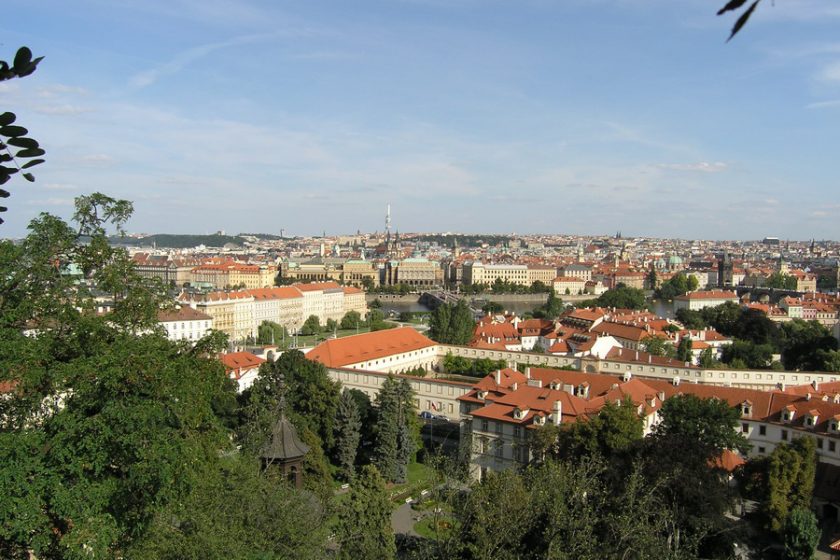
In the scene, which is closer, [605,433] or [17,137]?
[17,137]

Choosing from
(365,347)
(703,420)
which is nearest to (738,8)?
(703,420)

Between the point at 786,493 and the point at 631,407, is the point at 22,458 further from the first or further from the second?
the point at 786,493

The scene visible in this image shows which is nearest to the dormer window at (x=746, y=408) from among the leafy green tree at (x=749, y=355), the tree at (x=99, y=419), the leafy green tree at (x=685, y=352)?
the leafy green tree at (x=749, y=355)

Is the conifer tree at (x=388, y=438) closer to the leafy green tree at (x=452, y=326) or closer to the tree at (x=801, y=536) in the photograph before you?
the tree at (x=801, y=536)

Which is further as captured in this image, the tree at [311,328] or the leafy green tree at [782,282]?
the leafy green tree at [782,282]

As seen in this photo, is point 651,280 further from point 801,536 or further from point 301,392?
point 801,536

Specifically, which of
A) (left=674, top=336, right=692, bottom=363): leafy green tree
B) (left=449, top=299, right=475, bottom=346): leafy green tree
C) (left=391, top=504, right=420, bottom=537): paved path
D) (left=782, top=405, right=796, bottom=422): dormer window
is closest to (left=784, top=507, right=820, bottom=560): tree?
(left=782, top=405, right=796, bottom=422): dormer window

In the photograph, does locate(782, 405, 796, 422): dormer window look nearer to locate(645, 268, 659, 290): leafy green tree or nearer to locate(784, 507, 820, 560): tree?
locate(784, 507, 820, 560): tree
